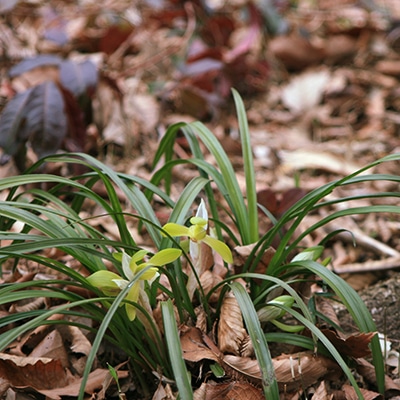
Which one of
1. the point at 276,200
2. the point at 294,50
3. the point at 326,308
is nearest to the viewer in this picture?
the point at 326,308

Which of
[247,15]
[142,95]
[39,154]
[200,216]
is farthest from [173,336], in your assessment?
[247,15]

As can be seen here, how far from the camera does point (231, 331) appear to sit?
1.51 meters

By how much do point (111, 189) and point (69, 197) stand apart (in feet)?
3.17

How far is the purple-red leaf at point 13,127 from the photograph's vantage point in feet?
7.20

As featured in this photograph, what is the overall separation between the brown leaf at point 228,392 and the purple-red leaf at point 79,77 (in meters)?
1.39

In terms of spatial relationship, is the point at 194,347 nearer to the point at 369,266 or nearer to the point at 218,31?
the point at 369,266

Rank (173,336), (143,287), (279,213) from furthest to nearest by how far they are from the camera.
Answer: (279,213) < (143,287) < (173,336)

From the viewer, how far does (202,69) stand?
2.85 metres

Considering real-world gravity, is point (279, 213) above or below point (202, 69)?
below

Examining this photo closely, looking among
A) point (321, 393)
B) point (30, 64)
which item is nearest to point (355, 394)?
point (321, 393)

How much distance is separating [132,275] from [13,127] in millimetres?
1092

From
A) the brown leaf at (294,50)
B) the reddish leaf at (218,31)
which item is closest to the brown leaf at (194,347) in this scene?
the reddish leaf at (218,31)

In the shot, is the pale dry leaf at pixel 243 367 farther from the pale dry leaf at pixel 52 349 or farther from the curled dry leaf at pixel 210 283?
the pale dry leaf at pixel 52 349

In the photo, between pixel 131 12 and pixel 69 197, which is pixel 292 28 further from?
pixel 69 197
